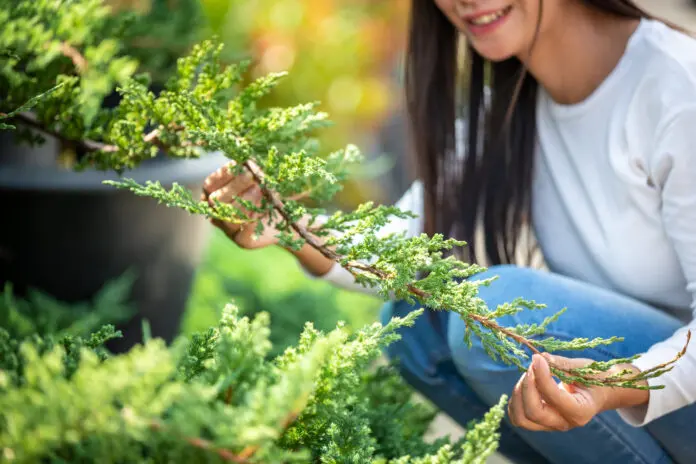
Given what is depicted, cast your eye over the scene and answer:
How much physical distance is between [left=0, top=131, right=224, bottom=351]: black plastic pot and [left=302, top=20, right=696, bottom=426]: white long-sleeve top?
0.66 metres

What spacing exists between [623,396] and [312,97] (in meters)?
2.80

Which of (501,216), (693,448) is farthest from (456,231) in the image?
(693,448)

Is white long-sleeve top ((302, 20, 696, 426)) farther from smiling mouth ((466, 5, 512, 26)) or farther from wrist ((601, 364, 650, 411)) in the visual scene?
smiling mouth ((466, 5, 512, 26))

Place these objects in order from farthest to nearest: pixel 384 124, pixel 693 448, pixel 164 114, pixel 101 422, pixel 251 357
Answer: pixel 384 124 → pixel 693 448 → pixel 164 114 → pixel 251 357 → pixel 101 422

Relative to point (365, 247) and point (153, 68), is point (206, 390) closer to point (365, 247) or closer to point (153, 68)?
point (365, 247)

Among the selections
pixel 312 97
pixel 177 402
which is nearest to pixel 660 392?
pixel 177 402

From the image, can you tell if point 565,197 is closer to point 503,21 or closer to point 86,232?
point 503,21

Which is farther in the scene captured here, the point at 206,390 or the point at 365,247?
the point at 365,247

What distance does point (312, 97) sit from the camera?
373 centimetres

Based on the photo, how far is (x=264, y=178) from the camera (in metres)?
0.96

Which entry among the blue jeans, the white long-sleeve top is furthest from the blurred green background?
the white long-sleeve top

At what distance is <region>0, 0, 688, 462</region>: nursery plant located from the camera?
24.2 inches

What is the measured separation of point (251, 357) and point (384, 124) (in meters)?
3.51

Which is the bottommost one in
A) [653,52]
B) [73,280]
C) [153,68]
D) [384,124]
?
[384,124]
